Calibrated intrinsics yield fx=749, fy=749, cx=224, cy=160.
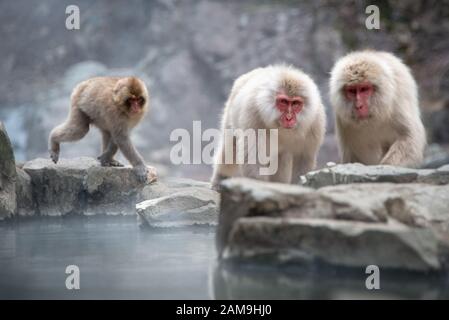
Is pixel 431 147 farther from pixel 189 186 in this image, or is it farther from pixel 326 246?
pixel 326 246

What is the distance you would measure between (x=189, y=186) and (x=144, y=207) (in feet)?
3.10

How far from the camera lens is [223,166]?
6.71 m

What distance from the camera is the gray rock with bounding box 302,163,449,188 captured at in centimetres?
494

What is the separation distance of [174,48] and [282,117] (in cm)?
1205

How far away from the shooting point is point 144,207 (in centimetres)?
596

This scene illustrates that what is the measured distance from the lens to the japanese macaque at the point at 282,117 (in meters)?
5.41

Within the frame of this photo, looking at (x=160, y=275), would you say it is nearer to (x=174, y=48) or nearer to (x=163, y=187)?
(x=163, y=187)

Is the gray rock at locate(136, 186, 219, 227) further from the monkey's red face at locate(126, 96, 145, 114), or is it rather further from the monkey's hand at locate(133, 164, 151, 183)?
the monkey's red face at locate(126, 96, 145, 114)

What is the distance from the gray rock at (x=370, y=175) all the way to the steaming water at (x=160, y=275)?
0.87m

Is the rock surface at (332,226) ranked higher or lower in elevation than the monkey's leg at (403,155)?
lower

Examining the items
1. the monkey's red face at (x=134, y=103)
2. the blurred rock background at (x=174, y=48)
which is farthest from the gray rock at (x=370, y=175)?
the blurred rock background at (x=174, y=48)

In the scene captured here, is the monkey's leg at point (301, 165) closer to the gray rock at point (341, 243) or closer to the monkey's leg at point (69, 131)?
the gray rock at point (341, 243)

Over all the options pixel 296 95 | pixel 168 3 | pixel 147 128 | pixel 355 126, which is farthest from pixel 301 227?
pixel 168 3

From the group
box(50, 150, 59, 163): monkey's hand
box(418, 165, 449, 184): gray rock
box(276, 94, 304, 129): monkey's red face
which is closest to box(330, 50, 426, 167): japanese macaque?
box(276, 94, 304, 129): monkey's red face
